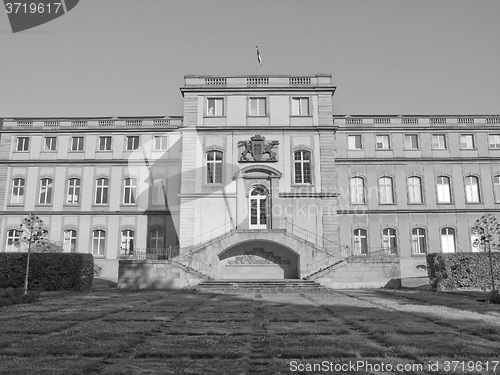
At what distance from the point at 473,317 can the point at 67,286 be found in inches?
785

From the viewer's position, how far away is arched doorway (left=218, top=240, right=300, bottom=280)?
2981 cm

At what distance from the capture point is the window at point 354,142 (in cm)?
3884

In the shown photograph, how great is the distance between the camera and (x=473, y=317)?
540 inches

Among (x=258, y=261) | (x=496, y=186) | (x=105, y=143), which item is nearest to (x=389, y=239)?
(x=496, y=186)

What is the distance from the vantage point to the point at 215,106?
32.6 metres

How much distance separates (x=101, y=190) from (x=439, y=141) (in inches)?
1115

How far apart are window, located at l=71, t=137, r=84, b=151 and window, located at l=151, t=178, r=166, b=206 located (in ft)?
23.4

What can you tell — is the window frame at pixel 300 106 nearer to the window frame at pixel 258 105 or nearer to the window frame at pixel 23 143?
the window frame at pixel 258 105

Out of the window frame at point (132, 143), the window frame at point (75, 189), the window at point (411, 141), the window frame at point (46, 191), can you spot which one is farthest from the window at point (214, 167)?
the window at point (411, 141)

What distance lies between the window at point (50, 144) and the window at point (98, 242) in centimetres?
820

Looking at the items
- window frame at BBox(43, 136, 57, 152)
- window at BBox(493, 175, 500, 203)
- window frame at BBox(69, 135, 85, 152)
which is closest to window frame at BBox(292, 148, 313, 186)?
window at BBox(493, 175, 500, 203)

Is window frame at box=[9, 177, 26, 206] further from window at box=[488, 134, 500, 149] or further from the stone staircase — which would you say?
window at box=[488, 134, 500, 149]

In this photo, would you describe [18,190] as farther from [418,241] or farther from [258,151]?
[418,241]

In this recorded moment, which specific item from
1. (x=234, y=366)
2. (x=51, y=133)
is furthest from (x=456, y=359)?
(x=51, y=133)
